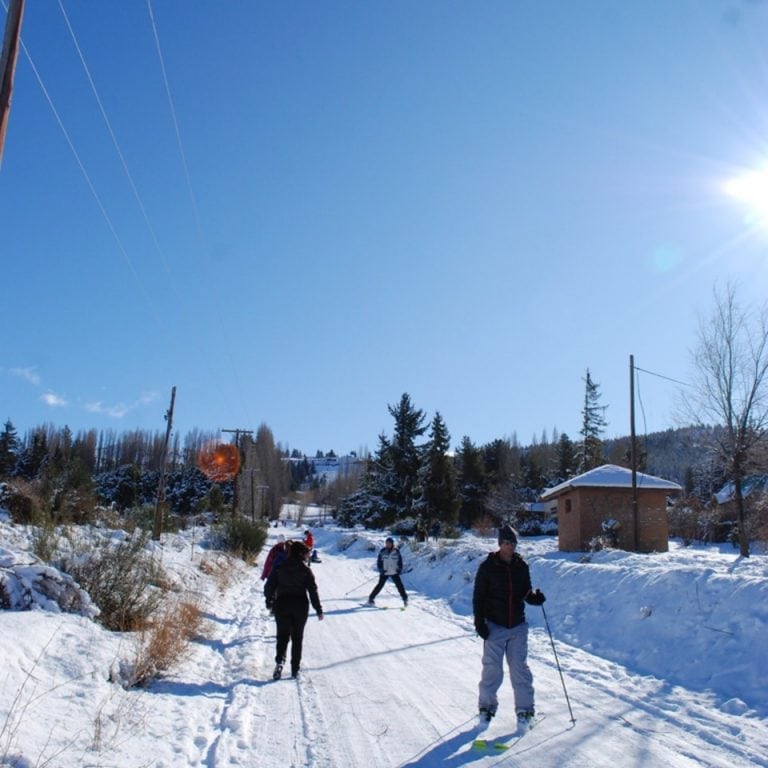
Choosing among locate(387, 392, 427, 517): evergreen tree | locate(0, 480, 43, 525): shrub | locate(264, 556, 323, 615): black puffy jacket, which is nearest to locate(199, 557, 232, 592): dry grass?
locate(0, 480, 43, 525): shrub

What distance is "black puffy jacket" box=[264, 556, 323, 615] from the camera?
831 centimetres

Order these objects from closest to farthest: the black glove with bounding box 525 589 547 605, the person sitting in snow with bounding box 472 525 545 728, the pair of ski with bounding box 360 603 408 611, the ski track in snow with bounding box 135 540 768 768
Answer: the ski track in snow with bounding box 135 540 768 768, the person sitting in snow with bounding box 472 525 545 728, the black glove with bounding box 525 589 547 605, the pair of ski with bounding box 360 603 408 611

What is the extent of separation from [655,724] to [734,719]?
1.00 meters

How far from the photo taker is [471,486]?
60156 millimetres

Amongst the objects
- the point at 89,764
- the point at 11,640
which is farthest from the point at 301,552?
the point at 89,764

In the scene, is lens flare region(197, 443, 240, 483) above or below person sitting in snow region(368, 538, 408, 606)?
above

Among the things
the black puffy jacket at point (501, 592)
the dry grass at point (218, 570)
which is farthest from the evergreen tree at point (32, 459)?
the black puffy jacket at point (501, 592)

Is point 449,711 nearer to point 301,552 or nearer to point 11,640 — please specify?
point 301,552

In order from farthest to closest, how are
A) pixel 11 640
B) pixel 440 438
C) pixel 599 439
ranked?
pixel 599 439, pixel 440 438, pixel 11 640

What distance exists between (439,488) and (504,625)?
43981 millimetres

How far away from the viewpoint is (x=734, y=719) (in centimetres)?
656

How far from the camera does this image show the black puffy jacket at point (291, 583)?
27.3ft

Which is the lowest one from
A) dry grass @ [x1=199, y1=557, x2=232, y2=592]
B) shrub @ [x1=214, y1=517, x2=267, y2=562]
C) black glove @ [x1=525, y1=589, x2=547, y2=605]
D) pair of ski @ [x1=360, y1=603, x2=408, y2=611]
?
pair of ski @ [x1=360, y1=603, x2=408, y2=611]

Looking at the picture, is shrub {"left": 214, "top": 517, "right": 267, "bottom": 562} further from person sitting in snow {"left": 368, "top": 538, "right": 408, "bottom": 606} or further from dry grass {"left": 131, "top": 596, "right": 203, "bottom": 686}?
dry grass {"left": 131, "top": 596, "right": 203, "bottom": 686}
